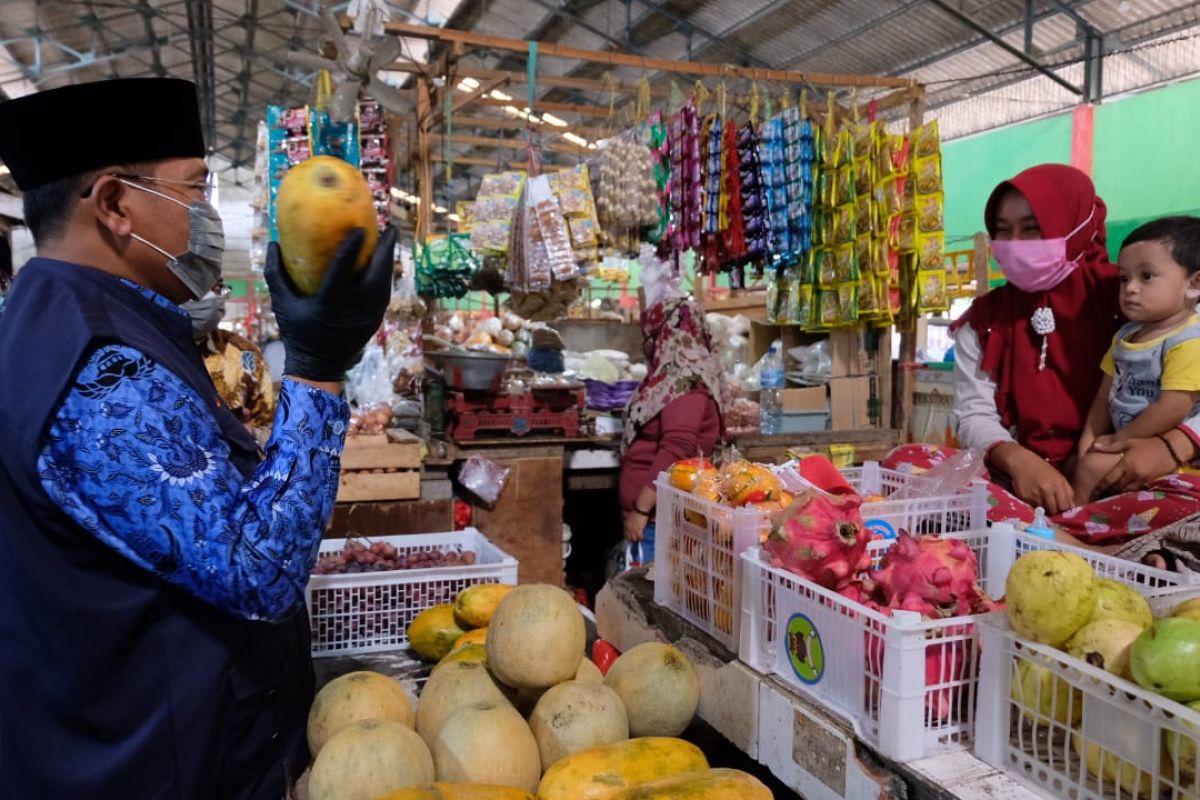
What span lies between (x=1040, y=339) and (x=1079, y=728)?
1767 mm

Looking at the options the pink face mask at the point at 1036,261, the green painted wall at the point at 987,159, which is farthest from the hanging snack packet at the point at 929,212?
the green painted wall at the point at 987,159

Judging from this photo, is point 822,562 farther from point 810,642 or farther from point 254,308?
point 254,308

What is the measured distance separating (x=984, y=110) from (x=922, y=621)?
1217 centimetres

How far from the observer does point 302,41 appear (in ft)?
42.3

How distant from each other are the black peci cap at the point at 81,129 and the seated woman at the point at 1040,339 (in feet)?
6.98

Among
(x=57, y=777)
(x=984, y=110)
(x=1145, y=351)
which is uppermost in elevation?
(x=984, y=110)

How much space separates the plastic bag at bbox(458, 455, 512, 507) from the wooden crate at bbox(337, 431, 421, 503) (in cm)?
25

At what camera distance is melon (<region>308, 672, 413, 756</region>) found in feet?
4.77

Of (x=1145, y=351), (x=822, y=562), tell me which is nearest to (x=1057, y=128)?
(x=1145, y=351)

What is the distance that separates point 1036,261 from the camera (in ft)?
8.30

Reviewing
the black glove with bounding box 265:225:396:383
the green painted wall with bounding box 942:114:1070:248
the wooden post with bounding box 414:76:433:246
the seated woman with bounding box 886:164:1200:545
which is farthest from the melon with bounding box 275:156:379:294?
the green painted wall with bounding box 942:114:1070:248

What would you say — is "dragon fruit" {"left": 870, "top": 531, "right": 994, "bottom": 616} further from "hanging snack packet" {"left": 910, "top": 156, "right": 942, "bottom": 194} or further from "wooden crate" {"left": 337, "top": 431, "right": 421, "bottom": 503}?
"hanging snack packet" {"left": 910, "top": 156, "right": 942, "bottom": 194}

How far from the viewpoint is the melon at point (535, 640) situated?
150cm

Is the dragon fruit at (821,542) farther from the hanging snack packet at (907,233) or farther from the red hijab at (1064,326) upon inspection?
the hanging snack packet at (907,233)
